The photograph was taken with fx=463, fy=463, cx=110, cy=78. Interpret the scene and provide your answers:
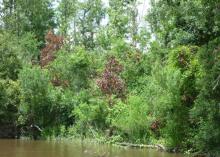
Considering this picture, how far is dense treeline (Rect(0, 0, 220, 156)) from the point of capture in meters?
21.0

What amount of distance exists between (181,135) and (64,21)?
33.2 metres

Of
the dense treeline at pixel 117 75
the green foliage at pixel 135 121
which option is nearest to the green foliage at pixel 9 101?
the dense treeline at pixel 117 75

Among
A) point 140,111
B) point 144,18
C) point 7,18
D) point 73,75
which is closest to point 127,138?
point 140,111

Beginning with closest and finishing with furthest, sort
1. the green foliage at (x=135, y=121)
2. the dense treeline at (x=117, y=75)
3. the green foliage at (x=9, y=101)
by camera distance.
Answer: the dense treeline at (x=117, y=75) → the green foliage at (x=135, y=121) → the green foliage at (x=9, y=101)

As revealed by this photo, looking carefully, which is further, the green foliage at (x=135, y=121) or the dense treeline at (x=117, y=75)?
the green foliage at (x=135, y=121)

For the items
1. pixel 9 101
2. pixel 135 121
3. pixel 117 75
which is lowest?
pixel 135 121

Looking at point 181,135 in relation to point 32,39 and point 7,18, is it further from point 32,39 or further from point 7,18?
point 7,18

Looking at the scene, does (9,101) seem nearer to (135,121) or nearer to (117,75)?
(117,75)

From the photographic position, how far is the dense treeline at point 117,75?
68.8 feet

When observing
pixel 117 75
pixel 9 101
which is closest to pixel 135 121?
pixel 117 75

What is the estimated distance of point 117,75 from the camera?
3306cm

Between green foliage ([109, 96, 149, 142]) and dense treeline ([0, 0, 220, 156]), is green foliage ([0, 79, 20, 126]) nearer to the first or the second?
dense treeline ([0, 0, 220, 156])

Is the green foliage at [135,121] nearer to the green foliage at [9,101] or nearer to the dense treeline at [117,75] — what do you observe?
the dense treeline at [117,75]

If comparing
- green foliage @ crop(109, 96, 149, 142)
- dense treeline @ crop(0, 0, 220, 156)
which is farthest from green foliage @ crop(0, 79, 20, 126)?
green foliage @ crop(109, 96, 149, 142)
